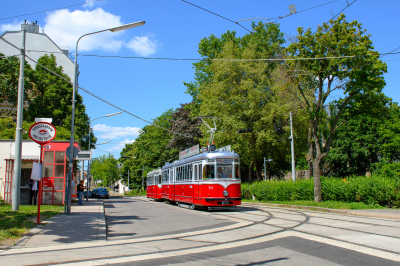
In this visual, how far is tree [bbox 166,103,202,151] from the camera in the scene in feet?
143

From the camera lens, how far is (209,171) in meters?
18.8

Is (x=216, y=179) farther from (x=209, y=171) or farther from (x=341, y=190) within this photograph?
(x=341, y=190)

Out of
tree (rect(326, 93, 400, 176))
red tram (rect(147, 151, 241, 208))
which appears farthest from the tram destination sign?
tree (rect(326, 93, 400, 176))

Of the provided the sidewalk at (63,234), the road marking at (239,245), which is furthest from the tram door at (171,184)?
the road marking at (239,245)

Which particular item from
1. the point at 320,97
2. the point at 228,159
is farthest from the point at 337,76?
the point at 228,159

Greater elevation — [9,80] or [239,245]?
[9,80]

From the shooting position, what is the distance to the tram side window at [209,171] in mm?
18656

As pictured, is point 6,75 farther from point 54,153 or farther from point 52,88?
point 54,153

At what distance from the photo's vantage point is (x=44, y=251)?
24.9 ft

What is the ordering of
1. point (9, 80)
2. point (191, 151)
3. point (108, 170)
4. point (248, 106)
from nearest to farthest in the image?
point (191, 151), point (248, 106), point (9, 80), point (108, 170)

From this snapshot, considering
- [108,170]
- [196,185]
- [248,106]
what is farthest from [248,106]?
[108,170]

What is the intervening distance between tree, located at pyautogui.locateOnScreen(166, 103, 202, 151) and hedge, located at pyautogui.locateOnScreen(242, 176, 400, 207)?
15.7 metres

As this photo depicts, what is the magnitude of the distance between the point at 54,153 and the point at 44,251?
16.7 meters

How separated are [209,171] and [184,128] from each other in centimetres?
2569
